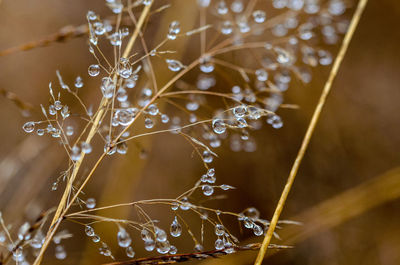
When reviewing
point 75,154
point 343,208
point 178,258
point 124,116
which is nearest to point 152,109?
point 124,116

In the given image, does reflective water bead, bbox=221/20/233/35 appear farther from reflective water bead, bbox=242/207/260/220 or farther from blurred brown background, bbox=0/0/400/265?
blurred brown background, bbox=0/0/400/265

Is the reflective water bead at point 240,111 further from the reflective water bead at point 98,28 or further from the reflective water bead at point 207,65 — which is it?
the reflective water bead at point 98,28

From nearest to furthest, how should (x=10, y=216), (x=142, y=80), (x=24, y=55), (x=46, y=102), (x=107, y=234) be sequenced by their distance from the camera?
(x=10, y=216) → (x=107, y=234) → (x=142, y=80) → (x=46, y=102) → (x=24, y=55)

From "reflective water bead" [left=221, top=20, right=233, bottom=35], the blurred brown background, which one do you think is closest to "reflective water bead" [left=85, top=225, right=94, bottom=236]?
"reflective water bead" [left=221, top=20, right=233, bottom=35]

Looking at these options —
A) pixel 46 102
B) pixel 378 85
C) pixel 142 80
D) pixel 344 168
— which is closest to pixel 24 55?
pixel 46 102

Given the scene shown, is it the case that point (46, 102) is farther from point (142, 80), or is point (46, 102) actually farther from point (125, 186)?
point (125, 186)

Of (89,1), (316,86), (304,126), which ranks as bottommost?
(304,126)

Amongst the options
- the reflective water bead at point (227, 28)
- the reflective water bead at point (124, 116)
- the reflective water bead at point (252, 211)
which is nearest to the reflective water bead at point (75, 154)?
the reflective water bead at point (124, 116)
